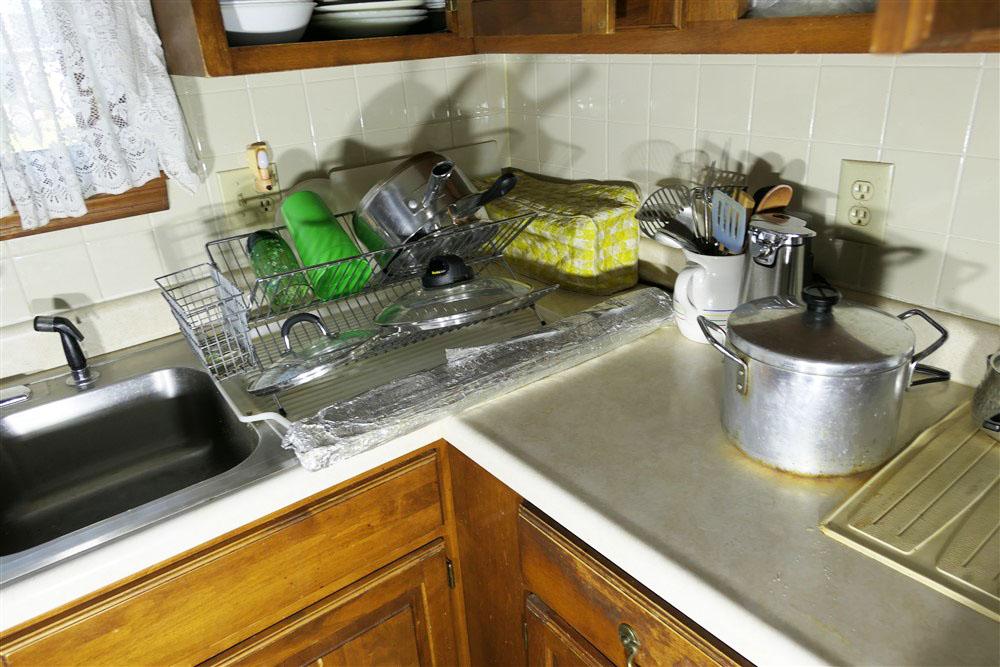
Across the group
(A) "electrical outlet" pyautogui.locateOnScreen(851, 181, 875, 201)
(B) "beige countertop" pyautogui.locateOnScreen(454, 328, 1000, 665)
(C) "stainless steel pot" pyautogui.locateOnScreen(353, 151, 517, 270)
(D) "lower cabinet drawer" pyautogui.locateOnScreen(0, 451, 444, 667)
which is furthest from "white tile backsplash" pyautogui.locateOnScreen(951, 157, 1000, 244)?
(D) "lower cabinet drawer" pyautogui.locateOnScreen(0, 451, 444, 667)

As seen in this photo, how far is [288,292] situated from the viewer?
1.15m

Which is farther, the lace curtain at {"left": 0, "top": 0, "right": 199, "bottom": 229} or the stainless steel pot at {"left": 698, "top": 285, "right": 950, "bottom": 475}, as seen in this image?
the lace curtain at {"left": 0, "top": 0, "right": 199, "bottom": 229}

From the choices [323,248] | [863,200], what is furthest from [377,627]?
[863,200]

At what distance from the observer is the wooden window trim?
1.09m

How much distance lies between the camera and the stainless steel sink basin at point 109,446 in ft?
3.49

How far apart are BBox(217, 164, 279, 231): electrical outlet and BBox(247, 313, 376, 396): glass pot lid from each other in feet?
1.29

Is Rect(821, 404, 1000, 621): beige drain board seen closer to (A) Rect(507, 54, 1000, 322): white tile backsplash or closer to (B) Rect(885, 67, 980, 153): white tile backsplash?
(A) Rect(507, 54, 1000, 322): white tile backsplash

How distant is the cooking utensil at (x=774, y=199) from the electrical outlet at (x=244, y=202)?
35.2 inches

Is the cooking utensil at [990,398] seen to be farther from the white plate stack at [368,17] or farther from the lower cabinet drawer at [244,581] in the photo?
the white plate stack at [368,17]

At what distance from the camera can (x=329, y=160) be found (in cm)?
141

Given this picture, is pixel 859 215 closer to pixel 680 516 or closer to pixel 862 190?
pixel 862 190

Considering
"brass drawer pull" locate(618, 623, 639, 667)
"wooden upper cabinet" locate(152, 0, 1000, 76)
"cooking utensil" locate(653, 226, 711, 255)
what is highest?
"wooden upper cabinet" locate(152, 0, 1000, 76)

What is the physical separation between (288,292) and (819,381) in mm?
825

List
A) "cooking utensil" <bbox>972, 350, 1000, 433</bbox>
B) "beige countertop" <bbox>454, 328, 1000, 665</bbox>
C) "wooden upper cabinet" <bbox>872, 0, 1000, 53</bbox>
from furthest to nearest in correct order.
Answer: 1. "cooking utensil" <bbox>972, 350, 1000, 433</bbox>
2. "beige countertop" <bbox>454, 328, 1000, 665</bbox>
3. "wooden upper cabinet" <bbox>872, 0, 1000, 53</bbox>
